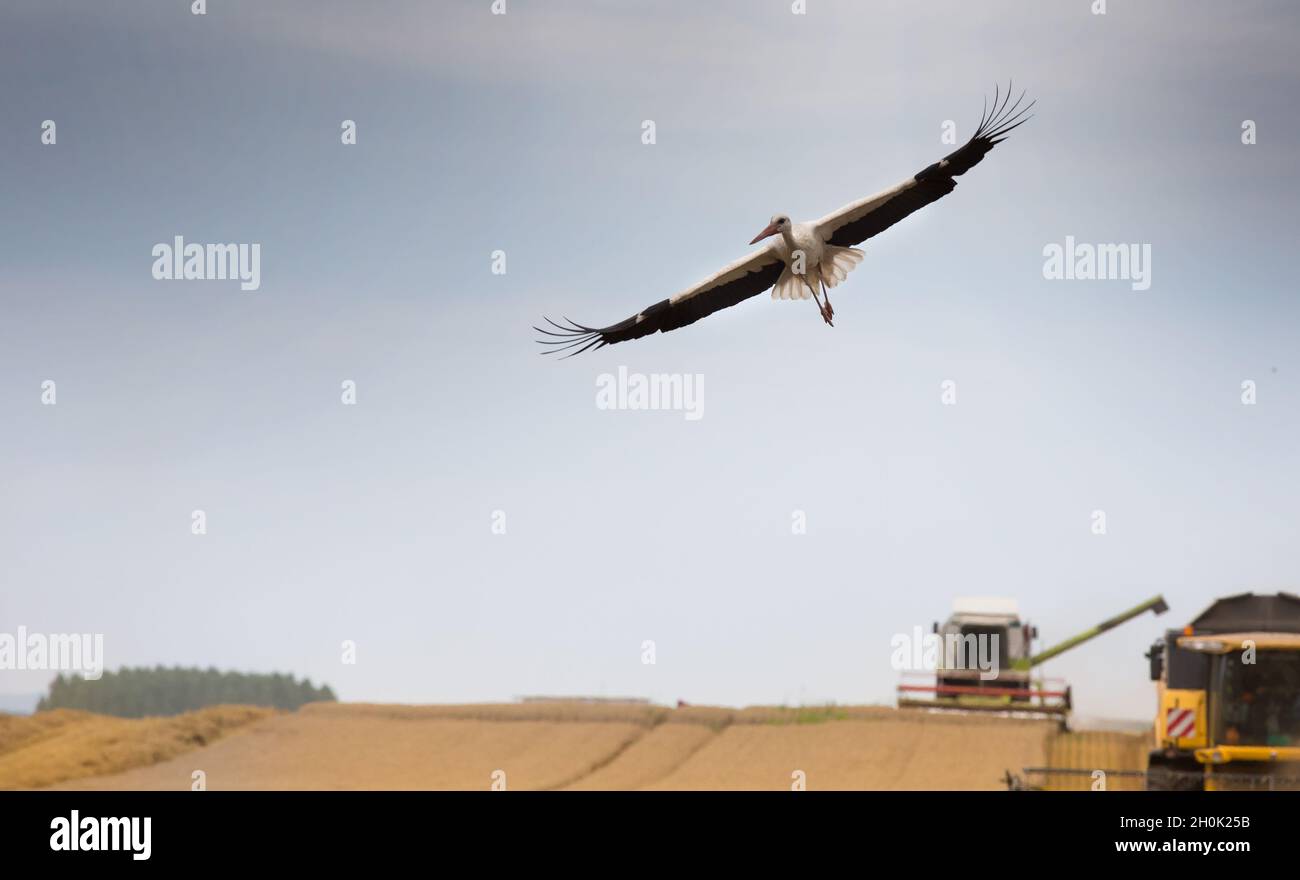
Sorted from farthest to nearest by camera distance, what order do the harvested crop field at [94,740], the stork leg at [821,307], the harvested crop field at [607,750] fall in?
the harvested crop field at [94,740]
the harvested crop field at [607,750]
the stork leg at [821,307]

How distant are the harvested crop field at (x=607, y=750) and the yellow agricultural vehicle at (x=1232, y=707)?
6.72 metres

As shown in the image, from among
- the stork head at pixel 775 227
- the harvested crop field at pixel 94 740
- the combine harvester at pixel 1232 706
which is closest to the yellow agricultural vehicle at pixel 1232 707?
the combine harvester at pixel 1232 706

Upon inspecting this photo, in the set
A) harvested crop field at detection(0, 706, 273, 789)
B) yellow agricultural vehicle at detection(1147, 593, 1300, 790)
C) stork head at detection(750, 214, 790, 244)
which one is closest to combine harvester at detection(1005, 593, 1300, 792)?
yellow agricultural vehicle at detection(1147, 593, 1300, 790)

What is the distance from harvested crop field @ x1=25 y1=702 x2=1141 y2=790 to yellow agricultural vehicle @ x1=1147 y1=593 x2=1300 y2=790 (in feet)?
22.1

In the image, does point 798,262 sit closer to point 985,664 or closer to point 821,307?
point 821,307

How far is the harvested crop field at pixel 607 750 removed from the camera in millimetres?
23344

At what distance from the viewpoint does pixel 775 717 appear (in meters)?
27.7

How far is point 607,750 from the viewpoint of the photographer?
2648 centimetres

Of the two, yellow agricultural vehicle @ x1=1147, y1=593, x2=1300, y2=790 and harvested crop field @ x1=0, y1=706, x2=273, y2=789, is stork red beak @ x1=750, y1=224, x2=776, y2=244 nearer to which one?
yellow agricultural vehicle @ x1=1147, y1=593, x2=1300, y2=790

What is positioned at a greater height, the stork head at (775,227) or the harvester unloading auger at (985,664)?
the stork head at (775,227)

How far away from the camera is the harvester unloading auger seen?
25438mm

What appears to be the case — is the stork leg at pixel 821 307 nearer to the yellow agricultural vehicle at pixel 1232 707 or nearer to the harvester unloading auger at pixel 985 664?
the yellow agricultural vehicle at pixel 1232 707

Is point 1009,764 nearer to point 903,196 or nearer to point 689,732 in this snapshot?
point 689,732

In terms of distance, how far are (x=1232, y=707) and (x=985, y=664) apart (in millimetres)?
11474
